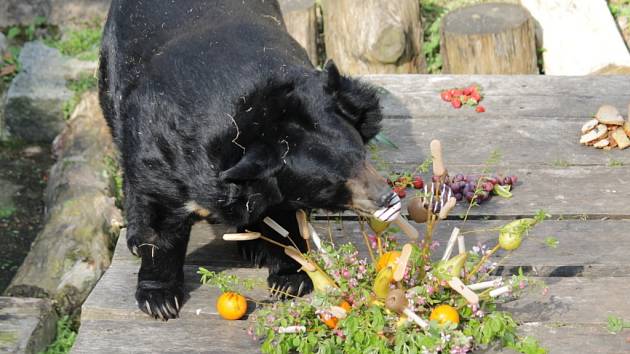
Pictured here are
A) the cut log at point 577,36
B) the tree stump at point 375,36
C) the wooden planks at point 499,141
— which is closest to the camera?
the wooden planks at point 499,141

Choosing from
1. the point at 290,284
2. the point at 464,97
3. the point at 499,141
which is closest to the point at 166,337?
the point at 290,284

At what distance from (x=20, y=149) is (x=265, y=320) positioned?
4.14 metres

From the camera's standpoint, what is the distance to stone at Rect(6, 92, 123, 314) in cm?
501

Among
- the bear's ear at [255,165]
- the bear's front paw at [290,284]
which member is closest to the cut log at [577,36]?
the bear's front paw at [290,284]

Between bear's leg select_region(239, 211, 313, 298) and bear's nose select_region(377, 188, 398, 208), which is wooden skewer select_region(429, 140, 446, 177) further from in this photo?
bear's leg select_region(239, 211, 313, 298)

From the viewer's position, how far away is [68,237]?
17.1 feet

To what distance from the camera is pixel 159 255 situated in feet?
11.5

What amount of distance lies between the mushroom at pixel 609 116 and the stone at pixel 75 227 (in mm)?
2682

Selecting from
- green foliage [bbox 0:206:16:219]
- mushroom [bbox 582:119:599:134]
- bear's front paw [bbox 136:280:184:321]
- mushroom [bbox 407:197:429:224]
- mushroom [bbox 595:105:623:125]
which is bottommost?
green foliage [bbox 0:206:16:219]

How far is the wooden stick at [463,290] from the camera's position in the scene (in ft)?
9.66

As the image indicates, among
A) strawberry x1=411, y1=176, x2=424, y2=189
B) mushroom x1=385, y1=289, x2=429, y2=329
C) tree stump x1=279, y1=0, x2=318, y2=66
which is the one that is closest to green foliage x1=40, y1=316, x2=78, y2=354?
strawberry x1=411, y1=176, x2=424, y2=189

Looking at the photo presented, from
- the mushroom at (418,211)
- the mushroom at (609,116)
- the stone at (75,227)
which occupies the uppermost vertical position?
the mushroom at (418,211)

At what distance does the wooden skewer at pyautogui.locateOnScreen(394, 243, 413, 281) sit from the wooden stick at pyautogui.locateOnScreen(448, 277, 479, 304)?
0.16m

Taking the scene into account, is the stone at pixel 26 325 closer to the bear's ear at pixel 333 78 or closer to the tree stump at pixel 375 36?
the bear's ear at pixel 333 78
